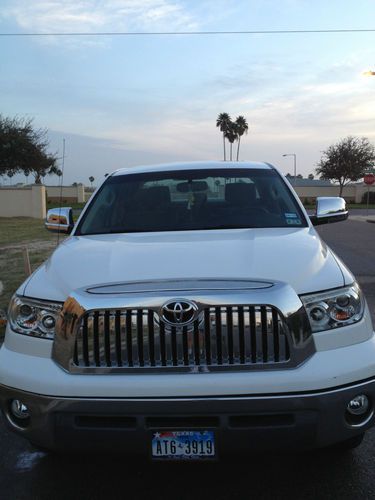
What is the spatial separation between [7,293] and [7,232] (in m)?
12.4

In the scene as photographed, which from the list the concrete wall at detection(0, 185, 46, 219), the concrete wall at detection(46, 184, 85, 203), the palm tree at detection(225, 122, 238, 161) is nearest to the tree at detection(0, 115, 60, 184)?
the concrete wall at detection(0, 185, 46, 219)

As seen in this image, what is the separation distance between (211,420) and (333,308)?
0.83 metres

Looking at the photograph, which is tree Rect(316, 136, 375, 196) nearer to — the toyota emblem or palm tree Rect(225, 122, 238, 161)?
palm tree Rect(225, 122, 238, 161)

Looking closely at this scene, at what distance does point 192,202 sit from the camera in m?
4.26

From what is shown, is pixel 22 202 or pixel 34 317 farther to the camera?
pixel 22 202

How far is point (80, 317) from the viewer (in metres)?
2.58

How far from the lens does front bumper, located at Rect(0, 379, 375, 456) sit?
2451 mm

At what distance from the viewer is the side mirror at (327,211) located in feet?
15.6

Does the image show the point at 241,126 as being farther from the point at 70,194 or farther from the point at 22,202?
the point at 22,202

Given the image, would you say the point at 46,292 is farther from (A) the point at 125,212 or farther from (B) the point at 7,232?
(B) the point at 7,232

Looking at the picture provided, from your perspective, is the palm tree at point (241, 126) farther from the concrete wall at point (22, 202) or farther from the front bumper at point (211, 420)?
the front bumper at point (211, 420)

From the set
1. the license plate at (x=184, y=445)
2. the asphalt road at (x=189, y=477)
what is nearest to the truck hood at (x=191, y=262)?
the license plate at (x=184, y=445)

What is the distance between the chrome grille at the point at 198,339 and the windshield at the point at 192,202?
1433 millimetres

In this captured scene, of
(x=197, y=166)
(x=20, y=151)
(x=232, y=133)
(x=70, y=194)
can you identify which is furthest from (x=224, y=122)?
(x=197, y=166)
